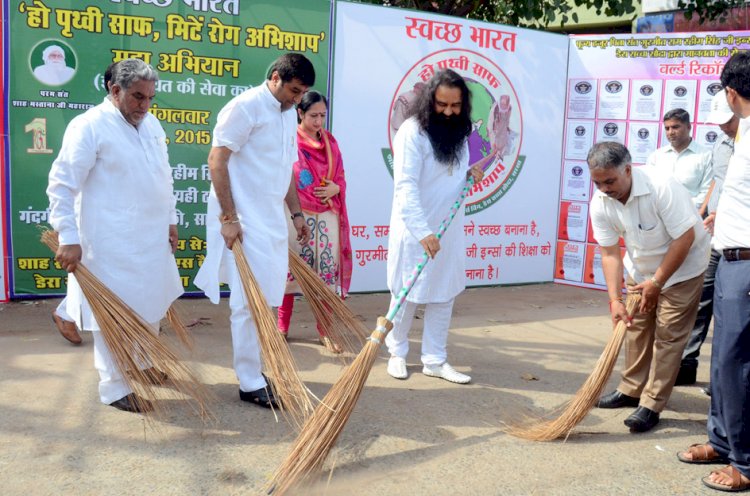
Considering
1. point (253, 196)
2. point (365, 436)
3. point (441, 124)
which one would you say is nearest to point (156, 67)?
point (253, 196)

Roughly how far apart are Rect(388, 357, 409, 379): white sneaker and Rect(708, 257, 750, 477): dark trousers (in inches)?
68.4

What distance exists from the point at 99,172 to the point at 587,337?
3.54 m

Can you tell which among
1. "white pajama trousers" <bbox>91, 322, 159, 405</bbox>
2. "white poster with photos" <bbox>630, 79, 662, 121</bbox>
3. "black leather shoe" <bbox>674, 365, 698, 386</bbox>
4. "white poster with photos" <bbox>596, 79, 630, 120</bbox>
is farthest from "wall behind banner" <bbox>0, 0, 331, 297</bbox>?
"black leather shoe" <bbox>674, 365, 698, 386</bbox>

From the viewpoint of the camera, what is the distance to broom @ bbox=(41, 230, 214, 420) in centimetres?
337

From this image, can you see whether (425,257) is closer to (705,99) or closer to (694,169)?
(694,169)

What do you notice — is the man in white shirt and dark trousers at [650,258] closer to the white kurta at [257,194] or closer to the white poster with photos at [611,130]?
the white kurta at [257,194]

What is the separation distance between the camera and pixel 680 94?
6.71m

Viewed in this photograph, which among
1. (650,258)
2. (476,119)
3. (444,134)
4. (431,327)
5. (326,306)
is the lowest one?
(431,327)

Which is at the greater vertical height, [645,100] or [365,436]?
[645,100]

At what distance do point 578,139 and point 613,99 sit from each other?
47cm

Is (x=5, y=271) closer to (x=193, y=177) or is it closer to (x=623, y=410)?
(x=193, y=177)

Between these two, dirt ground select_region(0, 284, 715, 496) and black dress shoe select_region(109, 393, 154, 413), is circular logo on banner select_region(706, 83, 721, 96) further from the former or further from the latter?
black dress shoe select_region(109, 393, 154, 413)

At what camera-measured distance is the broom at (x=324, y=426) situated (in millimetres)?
2918

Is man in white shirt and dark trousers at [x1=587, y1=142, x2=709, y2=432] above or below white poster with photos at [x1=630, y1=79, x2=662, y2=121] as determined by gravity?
below
